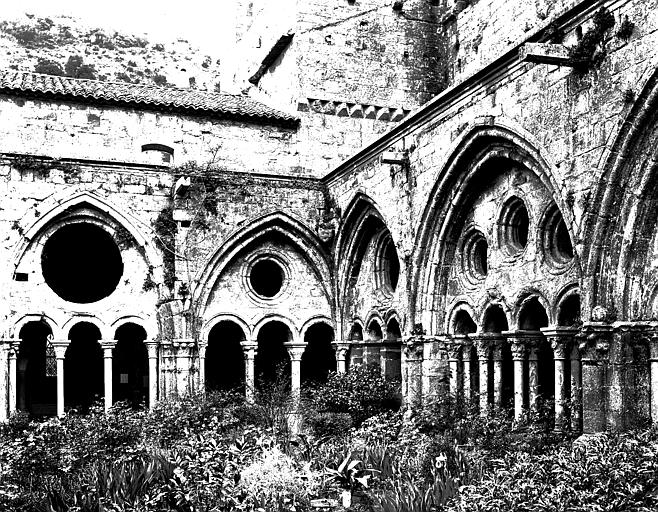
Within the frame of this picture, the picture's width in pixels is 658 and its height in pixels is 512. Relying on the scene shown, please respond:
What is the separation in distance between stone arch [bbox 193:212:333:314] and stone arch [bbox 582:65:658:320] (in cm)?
783

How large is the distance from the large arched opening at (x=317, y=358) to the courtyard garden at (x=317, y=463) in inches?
188

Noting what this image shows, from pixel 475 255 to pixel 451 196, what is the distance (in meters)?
0.94

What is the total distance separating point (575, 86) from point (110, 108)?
11.4 metres

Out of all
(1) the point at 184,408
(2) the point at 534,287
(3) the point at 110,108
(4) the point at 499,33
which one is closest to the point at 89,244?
(3) the point at 110,108

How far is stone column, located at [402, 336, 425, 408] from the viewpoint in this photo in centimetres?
1305

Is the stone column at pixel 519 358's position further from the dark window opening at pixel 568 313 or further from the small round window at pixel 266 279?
the small round window at pixel 266 279

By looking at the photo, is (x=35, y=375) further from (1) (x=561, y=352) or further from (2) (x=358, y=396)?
(1) (x=561, y=352)

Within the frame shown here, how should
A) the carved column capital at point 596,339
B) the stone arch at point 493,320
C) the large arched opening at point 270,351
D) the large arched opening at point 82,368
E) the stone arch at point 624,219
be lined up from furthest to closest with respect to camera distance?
the large arched opening at point 82,368, the large arched opening at point 270,351, the stone arch at point 493,320, the carved column capital at point 596,339, the stone arch at point 624,219

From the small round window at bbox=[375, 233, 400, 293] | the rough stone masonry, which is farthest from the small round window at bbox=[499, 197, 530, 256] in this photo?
the small round window at bbox=[375, 233, 400, 293]

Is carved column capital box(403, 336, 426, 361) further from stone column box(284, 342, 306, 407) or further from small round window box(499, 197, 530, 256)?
stone column box(284, 342, 306, 407)

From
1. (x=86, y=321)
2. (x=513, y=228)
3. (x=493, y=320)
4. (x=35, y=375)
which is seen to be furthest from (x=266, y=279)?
(x=35, y=375)

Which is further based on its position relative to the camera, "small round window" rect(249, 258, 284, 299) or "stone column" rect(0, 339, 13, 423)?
"small round window" rect(249, 258, 284, 299)

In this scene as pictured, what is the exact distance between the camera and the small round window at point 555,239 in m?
10.4

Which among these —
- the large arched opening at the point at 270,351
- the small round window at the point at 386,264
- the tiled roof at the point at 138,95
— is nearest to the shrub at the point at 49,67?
the tiled roof at the point at 138,95
